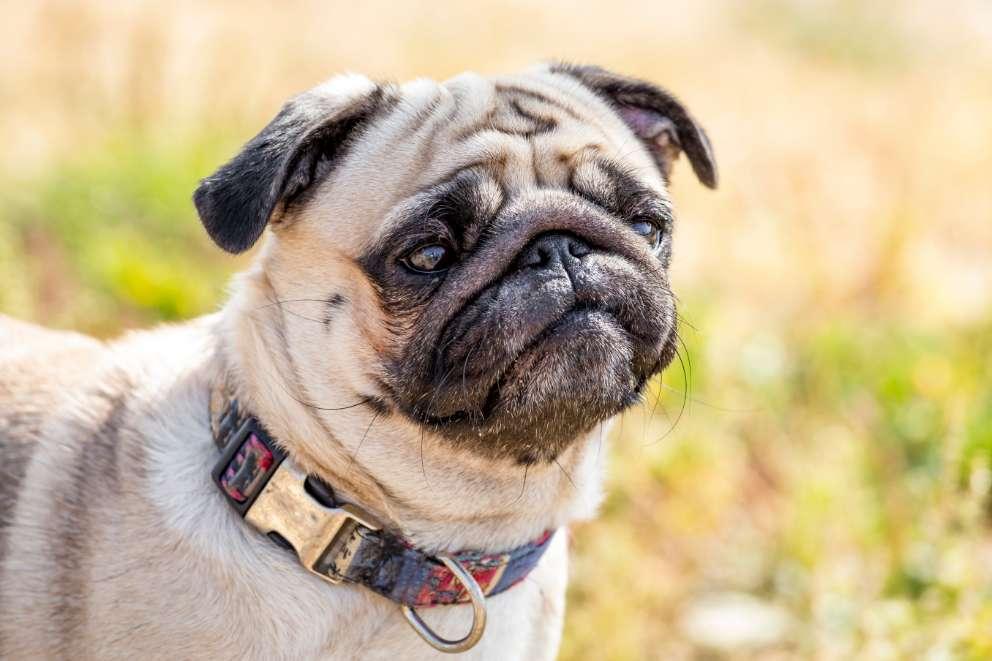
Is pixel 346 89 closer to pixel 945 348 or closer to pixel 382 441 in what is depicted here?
pixel 382 441

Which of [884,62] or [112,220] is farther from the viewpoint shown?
[884,62]

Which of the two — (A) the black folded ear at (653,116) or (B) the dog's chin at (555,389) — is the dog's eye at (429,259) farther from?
(A) the black folded ear at (653,116)

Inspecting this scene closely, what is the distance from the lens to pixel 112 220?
21.2ft

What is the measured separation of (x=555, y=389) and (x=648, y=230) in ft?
2.15

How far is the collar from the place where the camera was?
2518mm

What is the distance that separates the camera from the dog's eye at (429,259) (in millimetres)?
2605

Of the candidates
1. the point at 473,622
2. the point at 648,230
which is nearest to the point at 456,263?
the point at 648,230

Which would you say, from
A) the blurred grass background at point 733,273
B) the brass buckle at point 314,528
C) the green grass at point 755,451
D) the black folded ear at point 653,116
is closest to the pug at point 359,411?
the brass buckle at point 314,528

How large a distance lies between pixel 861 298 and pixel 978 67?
6.05 metres

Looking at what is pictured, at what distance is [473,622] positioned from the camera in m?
2.61

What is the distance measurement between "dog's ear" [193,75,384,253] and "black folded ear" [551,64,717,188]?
0.94m

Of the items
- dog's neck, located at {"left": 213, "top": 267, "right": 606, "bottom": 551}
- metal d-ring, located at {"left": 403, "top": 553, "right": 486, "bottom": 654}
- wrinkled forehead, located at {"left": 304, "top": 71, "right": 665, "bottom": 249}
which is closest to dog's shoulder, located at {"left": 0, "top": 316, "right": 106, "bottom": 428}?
dog's neck, located at {"left": 213, "top": 267, "right": 606, "bottom": 551}

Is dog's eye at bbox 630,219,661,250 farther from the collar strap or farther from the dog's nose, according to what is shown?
the collar strap

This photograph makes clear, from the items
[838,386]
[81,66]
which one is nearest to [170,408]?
[838,386]
